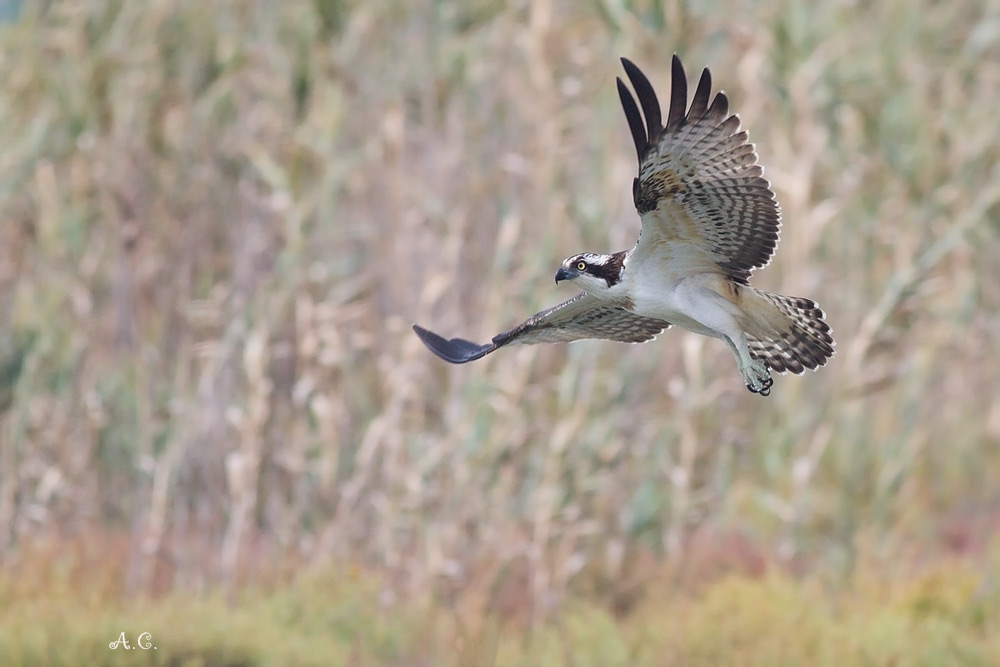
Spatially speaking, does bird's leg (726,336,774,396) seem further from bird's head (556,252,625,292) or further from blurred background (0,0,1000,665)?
blurred background (0,0,1000,665)

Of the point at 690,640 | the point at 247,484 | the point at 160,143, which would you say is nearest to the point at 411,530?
the point at 247,484

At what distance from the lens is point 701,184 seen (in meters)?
3.99

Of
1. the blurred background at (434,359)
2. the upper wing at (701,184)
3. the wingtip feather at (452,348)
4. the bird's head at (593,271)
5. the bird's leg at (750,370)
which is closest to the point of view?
the upper wing at (701,184)

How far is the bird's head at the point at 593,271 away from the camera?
4.14 m

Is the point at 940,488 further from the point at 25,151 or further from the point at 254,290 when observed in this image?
the point at 25,151

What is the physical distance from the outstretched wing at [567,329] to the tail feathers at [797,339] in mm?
405

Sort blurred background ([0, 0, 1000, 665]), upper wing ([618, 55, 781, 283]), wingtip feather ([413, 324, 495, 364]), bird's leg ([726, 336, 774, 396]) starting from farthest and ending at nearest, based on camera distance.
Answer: blurred background ([0, 0, 1000, 665]), wingtip feather ([413, 324, 495, 364]), bird's leg ([726, 336, 774, 396]), upper wing ([618, 55, 781, 283])

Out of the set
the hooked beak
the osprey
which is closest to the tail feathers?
the osprey

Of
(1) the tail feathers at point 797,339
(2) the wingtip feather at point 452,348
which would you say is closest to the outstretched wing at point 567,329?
(2) the wingtip feather at point 452,348

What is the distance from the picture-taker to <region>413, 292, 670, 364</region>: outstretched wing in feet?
14.9

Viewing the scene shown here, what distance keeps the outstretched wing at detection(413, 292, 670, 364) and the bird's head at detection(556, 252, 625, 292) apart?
299 millimetres

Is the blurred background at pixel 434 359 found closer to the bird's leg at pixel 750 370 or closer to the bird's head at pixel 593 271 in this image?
the bird's leg at pixel 750 370

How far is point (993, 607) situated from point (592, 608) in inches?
60.3

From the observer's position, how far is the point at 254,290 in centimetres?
662
